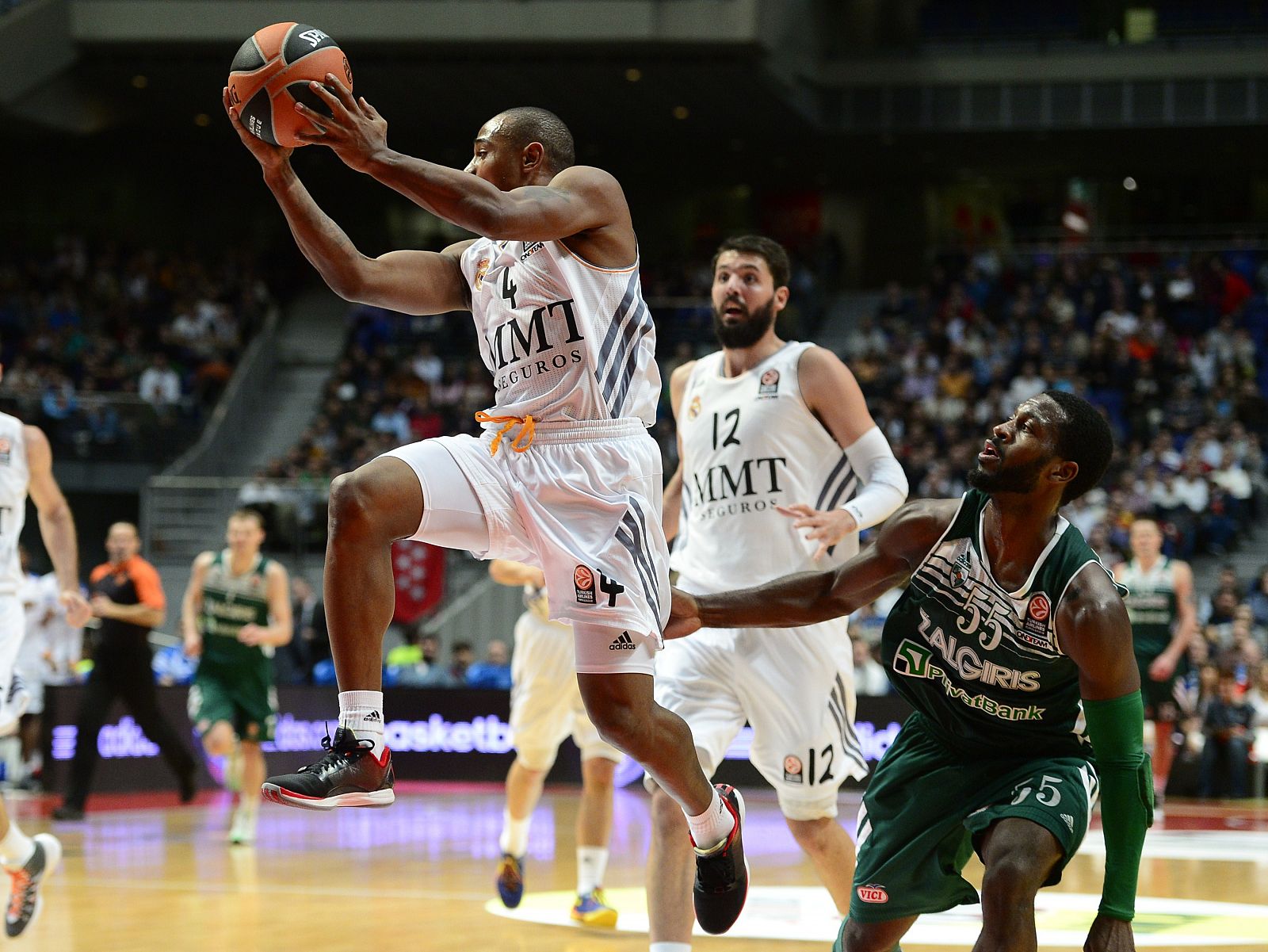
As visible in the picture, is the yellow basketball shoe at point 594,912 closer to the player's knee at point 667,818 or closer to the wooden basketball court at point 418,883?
the wooden basketball court at point 418,883

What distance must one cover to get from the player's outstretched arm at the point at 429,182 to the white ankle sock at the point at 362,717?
3.99 feet

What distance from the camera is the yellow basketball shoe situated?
696cm

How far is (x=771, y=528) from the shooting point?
582 cm

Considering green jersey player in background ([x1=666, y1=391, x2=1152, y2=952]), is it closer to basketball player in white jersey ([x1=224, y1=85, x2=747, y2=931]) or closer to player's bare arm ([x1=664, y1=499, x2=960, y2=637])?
→ player's bare arm ([x1=664, y1=499, x2=960, y2=637])

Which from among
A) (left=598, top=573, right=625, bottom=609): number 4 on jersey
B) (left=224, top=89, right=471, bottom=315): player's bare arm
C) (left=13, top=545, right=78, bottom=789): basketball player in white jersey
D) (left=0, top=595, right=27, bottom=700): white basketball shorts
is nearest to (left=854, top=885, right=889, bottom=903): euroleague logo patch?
(left=598, top=573, right=625, bottom=609): number 4 on jersey

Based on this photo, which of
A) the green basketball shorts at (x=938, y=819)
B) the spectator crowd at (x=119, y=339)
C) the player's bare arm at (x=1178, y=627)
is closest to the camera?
the green basketball shorts at (x=938, y=819)

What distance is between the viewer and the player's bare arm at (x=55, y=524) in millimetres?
7375

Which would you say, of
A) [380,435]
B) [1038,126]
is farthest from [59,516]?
[1038,126]

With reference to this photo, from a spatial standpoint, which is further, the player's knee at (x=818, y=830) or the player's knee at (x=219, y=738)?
the player's knee at (x=219, y=738)

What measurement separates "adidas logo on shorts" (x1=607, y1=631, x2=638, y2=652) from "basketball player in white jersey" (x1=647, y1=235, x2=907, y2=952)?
4.09 ft

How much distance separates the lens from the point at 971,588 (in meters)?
4.21

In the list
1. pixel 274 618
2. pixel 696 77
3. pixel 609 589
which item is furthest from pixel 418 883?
pixel 696 77

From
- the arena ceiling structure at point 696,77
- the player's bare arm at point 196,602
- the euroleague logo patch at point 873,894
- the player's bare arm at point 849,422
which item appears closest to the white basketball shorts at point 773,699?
the player's bare arm at point 849,422

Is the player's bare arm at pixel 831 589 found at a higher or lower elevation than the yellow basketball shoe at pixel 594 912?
higher
